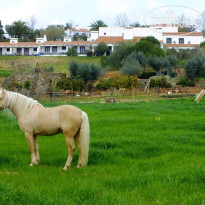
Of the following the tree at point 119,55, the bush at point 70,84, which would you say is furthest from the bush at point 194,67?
the bush at point 70,84

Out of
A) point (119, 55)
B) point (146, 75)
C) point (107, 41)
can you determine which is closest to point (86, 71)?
point (146, 75)

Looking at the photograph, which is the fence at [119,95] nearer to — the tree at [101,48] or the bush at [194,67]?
the bush at [194,67]

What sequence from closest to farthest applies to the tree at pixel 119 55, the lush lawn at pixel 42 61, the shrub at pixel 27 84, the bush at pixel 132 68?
1. the shrub at pixel 27 84
2. the bush at pixel 132 68
3. the tree at pixel 119 55
4. the lush lawn at pixel 42 61

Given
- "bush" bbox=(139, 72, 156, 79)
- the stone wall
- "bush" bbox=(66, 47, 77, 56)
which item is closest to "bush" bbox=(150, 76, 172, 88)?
"bush" bbox=(139, 72, 156, 79)

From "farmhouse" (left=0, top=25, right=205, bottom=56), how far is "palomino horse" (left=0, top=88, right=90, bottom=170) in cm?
7433

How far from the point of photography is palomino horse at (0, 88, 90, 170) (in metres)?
6.71

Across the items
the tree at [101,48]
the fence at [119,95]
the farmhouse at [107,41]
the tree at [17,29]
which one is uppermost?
the tree at [17,29]

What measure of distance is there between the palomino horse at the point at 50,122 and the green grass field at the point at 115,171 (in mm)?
404

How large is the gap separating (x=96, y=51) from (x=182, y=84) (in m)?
38.1

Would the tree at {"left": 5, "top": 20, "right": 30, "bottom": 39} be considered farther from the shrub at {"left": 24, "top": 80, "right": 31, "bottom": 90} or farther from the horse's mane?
the horse's mane

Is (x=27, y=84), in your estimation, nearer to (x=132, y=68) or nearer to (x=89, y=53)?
(x=132, y=68)

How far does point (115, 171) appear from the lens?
627 centimetres

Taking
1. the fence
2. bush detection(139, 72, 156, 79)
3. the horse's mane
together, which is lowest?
the fence

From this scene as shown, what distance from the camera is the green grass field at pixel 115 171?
459 centimetres
